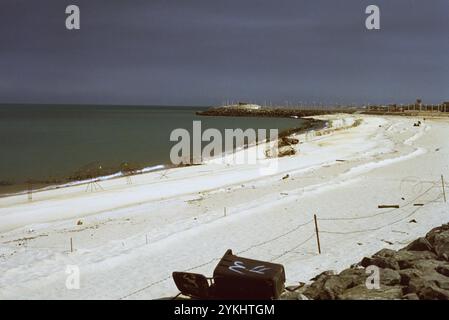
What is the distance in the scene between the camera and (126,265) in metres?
10.5

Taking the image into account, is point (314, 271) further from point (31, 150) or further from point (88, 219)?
point (31, 150)

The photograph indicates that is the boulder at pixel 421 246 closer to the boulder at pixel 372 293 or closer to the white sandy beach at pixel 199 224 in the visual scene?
the white sandy beach at pixel 199 224

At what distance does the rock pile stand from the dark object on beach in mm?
349

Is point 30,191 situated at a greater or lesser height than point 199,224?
lesser

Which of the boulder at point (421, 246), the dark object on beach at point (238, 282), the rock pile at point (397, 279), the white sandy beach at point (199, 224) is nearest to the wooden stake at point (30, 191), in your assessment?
the white sandy beach at point (199, 224)

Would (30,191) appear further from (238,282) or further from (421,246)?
(421,246)

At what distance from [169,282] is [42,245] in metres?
5.13

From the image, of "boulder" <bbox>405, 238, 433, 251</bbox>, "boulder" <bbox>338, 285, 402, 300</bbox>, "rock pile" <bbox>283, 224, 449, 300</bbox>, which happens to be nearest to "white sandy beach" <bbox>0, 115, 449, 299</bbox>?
"boulder" <bbox>405, 238, 433, 251</bbox>

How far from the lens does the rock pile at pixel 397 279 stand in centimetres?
682

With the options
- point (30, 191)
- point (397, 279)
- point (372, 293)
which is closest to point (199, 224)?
point (397, 279)

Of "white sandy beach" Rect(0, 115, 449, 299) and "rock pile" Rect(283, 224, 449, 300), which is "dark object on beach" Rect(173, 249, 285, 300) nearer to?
"rock pile" Rect(283, 224, 449, 300)

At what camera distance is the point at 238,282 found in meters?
7.45

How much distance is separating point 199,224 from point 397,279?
7.30 meters
